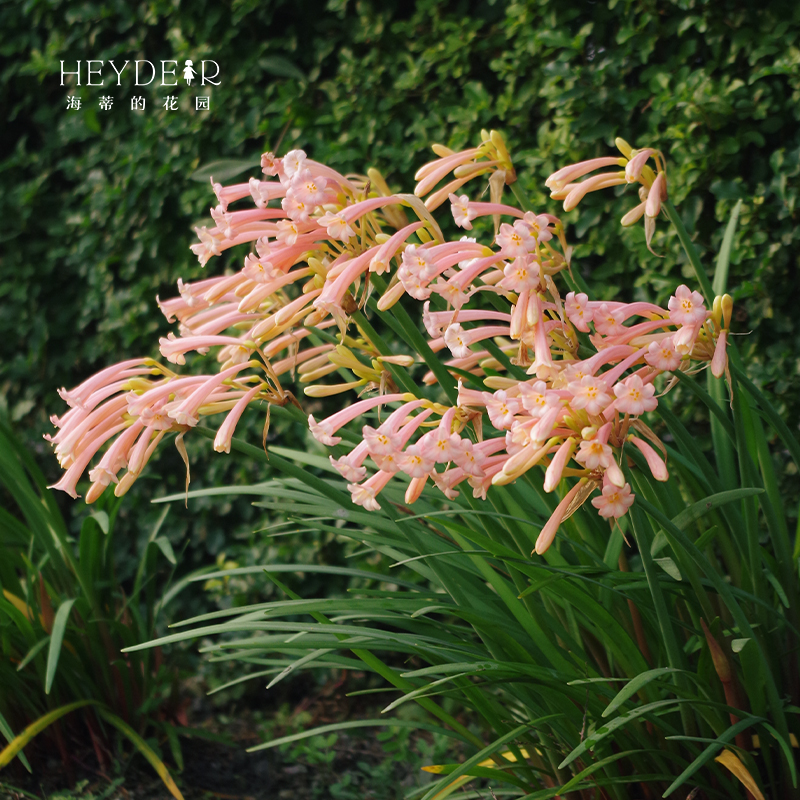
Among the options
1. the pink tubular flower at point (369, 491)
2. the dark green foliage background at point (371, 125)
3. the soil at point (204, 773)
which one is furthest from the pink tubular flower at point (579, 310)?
the soil at point (204, 773)

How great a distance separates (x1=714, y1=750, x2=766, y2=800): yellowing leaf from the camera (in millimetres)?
1148

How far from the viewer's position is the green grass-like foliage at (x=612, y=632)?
1194 mm

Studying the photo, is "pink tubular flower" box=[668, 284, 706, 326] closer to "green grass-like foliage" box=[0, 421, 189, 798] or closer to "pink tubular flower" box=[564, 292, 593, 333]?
"pink tubular flower" box=[564, 292, 593, 333]

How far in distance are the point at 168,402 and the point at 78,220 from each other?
230 cm

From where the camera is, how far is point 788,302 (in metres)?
1.96

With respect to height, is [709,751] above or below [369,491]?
below

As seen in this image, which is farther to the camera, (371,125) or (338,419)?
(371,125)

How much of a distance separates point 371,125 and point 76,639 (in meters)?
1.78

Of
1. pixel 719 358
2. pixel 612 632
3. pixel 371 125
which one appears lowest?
pixel 612 632

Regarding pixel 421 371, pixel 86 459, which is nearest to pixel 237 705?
pixel 421 371

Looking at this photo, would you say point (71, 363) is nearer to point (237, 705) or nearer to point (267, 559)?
point (267, 559)

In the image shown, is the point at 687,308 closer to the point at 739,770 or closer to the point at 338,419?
the point at 338,419

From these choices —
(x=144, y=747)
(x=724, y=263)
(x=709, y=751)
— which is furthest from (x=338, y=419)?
(x=144, y=747)

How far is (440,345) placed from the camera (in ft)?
4.69
